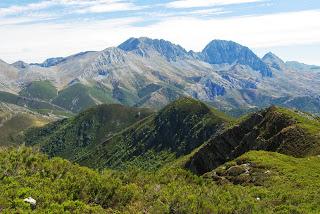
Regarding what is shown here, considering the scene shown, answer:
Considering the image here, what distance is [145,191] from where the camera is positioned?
145 m

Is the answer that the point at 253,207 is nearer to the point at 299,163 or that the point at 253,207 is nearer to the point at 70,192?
the point at 70,192

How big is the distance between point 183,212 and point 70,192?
1368 inches

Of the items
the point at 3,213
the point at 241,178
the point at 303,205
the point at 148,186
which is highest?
the point at 3,213

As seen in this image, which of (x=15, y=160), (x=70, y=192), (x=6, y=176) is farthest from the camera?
(x=15, y=160)

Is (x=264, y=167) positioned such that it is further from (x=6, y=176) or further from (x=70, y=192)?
(x=6, y=176)

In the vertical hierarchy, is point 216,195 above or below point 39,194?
below

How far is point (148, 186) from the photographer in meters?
150

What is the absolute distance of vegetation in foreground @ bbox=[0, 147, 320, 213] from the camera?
385 feet

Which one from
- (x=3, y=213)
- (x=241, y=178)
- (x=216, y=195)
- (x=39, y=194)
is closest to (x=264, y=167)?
(x=241, y=178)

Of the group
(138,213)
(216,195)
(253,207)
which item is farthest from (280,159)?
(138,213)

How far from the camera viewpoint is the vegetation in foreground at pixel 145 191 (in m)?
117

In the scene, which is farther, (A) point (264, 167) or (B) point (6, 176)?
(A) point (264, 167)

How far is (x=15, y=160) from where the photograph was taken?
168m

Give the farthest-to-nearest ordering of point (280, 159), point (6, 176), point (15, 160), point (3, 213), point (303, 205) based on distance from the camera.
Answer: point (280, 159) < point (15, 160) < point (6, 176) < point (303, 205) < point (3, 213)
